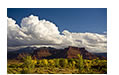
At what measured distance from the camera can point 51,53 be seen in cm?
677

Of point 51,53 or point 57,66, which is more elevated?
point 51,53

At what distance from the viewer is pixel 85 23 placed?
6.79 metres

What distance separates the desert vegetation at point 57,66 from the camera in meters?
6.62

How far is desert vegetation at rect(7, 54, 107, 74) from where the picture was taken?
6.62 metres

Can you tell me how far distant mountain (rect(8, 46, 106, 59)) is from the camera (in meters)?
6.66

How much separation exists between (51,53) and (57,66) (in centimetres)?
45

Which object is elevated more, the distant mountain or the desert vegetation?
the distant mountain

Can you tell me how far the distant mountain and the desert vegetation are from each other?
0.37 feet

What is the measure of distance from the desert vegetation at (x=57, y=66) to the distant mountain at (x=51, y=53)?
11cm
